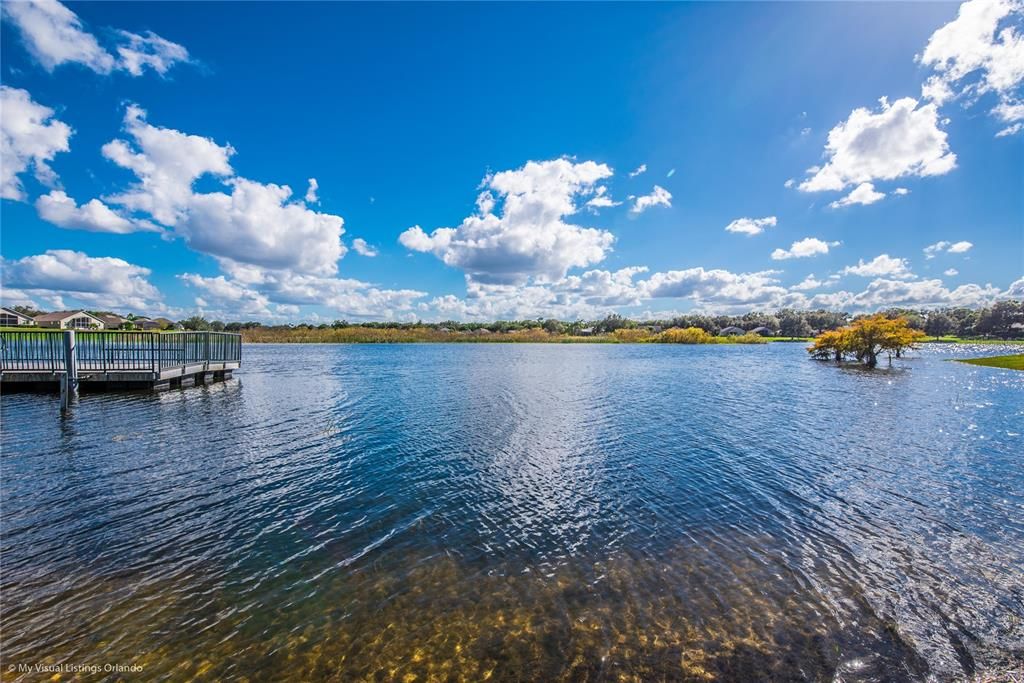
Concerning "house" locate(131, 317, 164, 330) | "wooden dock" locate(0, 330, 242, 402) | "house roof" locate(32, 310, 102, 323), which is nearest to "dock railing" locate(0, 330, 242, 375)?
"wooden dock" locate(0, 330, 242, 402)

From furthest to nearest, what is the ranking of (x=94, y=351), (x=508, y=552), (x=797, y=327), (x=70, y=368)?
1. (x=797, y=327)
2. (x=94, y=351)
3. (x=70, y=368)
4. (x=508, y=552)

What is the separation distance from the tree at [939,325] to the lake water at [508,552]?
214 m

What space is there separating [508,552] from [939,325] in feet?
789

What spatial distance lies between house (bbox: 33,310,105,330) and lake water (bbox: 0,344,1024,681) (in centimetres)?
12039

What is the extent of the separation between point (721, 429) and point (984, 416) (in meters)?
17.0

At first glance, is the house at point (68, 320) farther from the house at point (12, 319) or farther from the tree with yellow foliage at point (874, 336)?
the tree with yellow foliage at point (874, 336)

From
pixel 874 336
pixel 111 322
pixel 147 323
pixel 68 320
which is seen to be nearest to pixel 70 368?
pixel 874 336

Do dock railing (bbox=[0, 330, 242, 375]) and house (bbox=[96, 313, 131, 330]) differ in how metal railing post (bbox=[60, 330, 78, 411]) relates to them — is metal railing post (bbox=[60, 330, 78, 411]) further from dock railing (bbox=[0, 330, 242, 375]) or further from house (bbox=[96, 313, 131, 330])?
house (bbox=[96, 313, 131, 330])

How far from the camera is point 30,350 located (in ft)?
95.3

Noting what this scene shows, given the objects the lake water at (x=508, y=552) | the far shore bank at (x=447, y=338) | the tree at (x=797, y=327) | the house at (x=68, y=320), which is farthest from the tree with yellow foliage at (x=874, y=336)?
the house at (x=68, y=320)

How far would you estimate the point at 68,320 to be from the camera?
10456cm

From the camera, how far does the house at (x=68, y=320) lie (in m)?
102

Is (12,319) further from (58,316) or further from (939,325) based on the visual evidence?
(939,325)

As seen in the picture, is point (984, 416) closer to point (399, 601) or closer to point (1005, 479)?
point (1005, 479)
